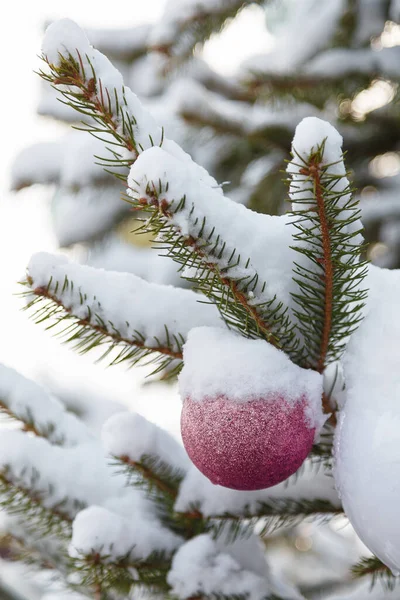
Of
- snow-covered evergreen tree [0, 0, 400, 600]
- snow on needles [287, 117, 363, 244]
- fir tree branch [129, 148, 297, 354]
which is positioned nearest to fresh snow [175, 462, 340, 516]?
snow-covered evergreen tree [0, 0, 400, 600]

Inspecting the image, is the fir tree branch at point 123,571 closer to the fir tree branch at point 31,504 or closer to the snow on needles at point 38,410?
the fir tree branch at point 31,504

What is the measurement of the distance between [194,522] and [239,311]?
40cm

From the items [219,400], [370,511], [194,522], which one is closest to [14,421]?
[194,522]

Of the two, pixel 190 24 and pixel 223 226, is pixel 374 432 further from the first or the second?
pixel 190 24

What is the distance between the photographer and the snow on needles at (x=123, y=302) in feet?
1.82

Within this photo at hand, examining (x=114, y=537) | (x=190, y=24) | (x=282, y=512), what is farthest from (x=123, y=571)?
(x=190, y=24)

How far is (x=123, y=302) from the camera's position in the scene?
58cm

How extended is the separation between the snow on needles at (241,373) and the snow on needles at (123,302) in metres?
0.05

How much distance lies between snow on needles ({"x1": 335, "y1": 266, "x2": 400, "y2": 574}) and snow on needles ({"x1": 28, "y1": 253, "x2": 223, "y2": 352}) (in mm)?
153

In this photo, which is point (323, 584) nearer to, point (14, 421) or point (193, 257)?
point (14, 421)

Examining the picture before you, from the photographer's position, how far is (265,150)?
57.3 inches

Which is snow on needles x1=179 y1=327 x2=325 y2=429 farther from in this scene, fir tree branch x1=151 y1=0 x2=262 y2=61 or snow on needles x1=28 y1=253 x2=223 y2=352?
fir tree branch x1=151 y1=0 x2=262 y2=61

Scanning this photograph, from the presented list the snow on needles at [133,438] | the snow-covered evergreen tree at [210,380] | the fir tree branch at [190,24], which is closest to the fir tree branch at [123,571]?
the snow-covered evergreen tree at [210,380]

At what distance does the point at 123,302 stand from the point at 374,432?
27 cm
